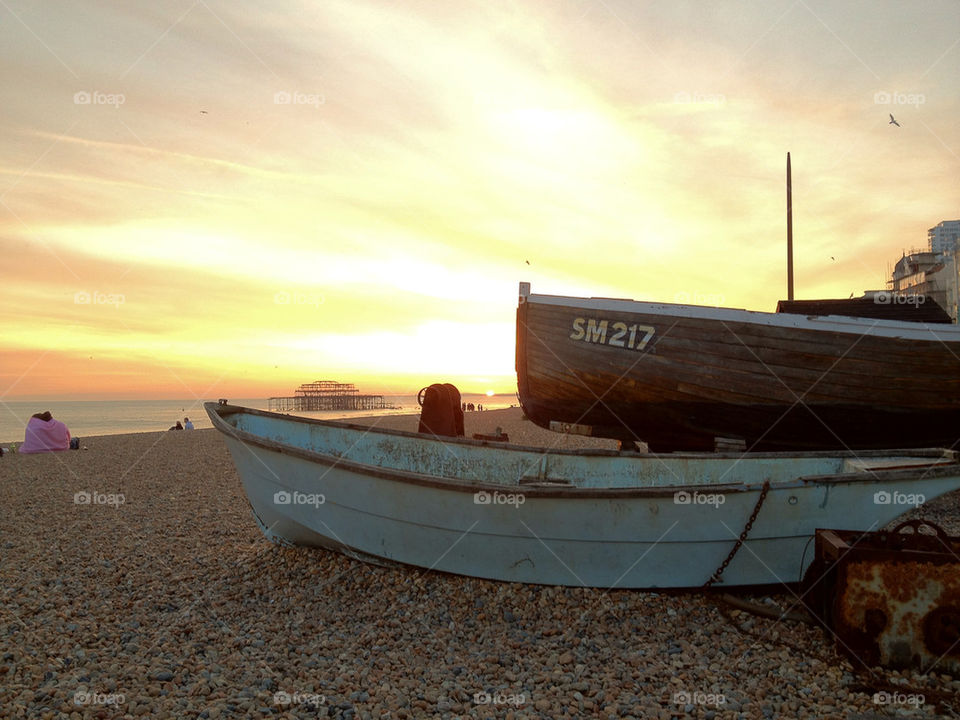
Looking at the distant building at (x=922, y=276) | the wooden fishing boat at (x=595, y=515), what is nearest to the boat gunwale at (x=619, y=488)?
the wooden fishing boat at (x=595, y=515)

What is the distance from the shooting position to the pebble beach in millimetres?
3912

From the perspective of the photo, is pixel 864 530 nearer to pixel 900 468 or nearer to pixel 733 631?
pixel 900 468

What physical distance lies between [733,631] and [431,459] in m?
4.04

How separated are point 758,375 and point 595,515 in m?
5.16

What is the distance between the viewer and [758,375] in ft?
30.8

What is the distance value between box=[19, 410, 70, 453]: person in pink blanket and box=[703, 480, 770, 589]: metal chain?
1973cm

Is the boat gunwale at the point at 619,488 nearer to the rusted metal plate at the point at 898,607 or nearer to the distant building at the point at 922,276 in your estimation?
the rusted metal plate at the point at 898,607

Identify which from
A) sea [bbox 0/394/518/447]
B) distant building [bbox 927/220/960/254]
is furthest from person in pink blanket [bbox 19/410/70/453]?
distant building [bbox 927/220/960/254]

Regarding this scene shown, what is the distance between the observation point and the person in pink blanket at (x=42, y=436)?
18891mm

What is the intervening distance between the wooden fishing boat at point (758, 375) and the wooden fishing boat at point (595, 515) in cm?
295

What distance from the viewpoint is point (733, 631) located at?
16.5 ft

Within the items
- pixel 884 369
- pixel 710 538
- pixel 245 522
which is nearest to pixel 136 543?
pixel 245 522

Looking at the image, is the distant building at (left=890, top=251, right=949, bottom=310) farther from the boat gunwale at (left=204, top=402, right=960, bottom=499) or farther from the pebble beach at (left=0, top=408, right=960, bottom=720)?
the pebble beach at (left=0, top=408, right=960, bottom=720)

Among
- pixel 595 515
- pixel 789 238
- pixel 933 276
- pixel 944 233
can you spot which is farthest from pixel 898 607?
pixel 944 233
